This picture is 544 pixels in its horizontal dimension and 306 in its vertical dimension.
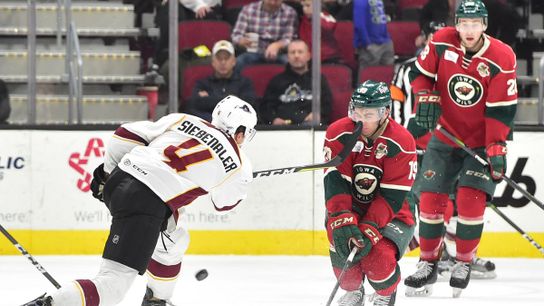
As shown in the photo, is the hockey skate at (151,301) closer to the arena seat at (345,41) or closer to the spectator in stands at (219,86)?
the spectator in stands at (219,86)

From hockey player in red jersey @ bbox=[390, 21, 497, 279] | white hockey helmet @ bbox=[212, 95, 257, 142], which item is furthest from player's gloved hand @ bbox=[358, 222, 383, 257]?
hockey player in red jersey @ bbox=[390, 21, 497, 279]

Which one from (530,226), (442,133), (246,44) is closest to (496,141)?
(442,133)

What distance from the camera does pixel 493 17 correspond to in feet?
25.1

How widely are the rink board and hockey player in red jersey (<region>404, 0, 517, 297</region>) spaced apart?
1.49 metres

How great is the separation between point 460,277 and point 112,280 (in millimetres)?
1996

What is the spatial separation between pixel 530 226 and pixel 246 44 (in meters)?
2.02

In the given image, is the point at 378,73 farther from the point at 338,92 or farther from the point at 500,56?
the point at 500,56

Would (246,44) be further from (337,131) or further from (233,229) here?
(337,131)

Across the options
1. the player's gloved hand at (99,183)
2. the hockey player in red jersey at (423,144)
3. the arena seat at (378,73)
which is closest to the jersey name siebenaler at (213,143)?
the player's gloved hand at (99,183)

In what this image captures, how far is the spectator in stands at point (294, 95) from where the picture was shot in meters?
7.34

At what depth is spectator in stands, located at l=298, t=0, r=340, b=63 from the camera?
24.2 feet

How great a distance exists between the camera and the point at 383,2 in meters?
7.86

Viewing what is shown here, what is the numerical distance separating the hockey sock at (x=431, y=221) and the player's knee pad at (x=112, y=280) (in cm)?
197

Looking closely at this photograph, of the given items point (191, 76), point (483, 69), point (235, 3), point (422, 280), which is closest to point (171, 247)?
point (422, 280)
